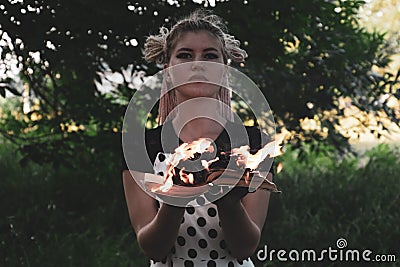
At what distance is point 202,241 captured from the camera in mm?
1558

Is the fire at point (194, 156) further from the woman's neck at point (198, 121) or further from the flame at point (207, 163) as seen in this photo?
the woman's neck at point (198, 121)

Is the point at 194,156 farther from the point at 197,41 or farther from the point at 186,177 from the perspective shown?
the point at 197,41

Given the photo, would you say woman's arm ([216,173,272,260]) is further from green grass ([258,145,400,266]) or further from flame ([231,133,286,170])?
green grass ([258,145,400,266])

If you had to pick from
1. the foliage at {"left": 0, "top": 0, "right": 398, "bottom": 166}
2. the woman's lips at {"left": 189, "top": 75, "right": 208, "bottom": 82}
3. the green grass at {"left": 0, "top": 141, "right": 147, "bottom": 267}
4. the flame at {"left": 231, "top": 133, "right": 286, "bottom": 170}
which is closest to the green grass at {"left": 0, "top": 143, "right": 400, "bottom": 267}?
the green grass at {"left": 0, "top": 141, "right": 147, "bottom": 267}

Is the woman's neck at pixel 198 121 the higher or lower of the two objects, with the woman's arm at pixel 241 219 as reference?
higher

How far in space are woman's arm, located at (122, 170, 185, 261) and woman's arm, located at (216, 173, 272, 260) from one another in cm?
10

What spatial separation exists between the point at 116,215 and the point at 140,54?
57.6 inches

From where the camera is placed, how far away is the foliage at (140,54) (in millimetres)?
2805

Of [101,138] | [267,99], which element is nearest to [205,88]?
[101,138]

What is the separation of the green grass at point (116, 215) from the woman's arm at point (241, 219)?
83.4 inches

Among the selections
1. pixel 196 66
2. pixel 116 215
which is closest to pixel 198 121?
pixel 196 66

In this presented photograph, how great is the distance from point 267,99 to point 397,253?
4.06ft

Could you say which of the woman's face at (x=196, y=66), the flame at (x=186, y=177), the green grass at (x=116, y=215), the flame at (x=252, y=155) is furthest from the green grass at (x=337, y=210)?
the flame at (x=186, y=177)

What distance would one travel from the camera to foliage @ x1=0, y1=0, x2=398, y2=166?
2.80 metres
